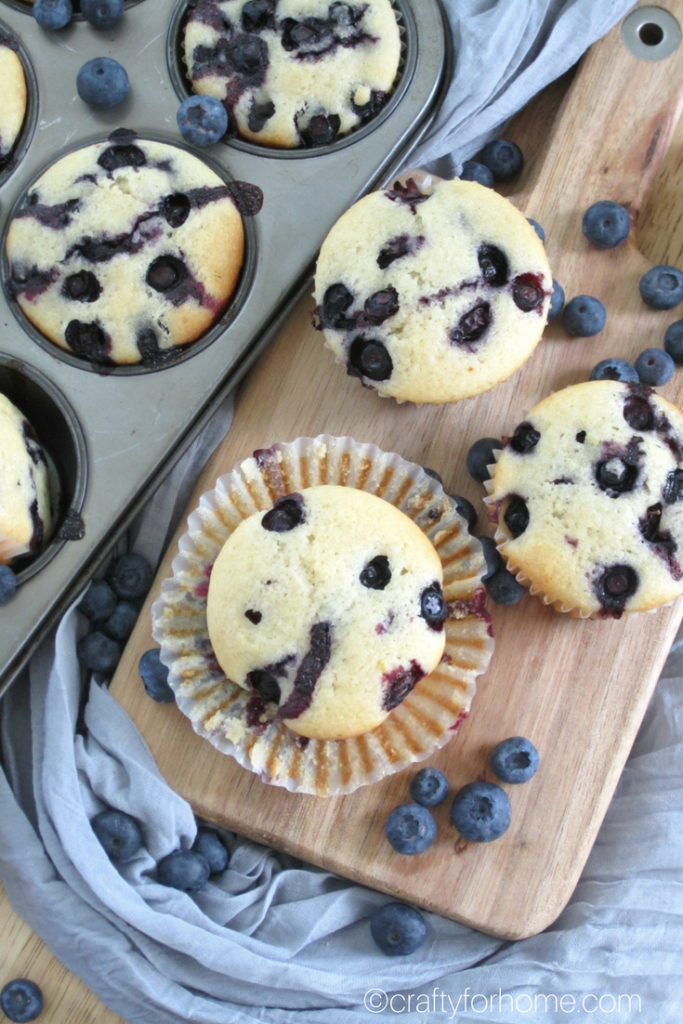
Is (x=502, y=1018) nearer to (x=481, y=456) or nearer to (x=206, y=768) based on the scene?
(x=206, y=768)

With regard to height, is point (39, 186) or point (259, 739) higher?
point (39, 186)

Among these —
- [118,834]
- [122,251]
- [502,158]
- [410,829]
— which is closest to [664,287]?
[502,158]

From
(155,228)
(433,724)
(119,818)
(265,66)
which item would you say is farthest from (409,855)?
(265,66)

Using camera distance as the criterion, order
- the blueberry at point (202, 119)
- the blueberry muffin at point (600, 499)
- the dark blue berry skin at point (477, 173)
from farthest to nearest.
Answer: the dark blue berry skin at point (477, 173) < the blueberry at point (202, 119) < the blueberry muffin at point (600, 499)

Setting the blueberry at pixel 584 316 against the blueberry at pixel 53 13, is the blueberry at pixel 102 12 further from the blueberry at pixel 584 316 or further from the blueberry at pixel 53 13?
the blueberry at pixel 584 316

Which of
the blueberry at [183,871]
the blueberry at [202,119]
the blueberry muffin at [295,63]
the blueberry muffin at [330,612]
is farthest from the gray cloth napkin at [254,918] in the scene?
the blueberry muffin at [295,63]
